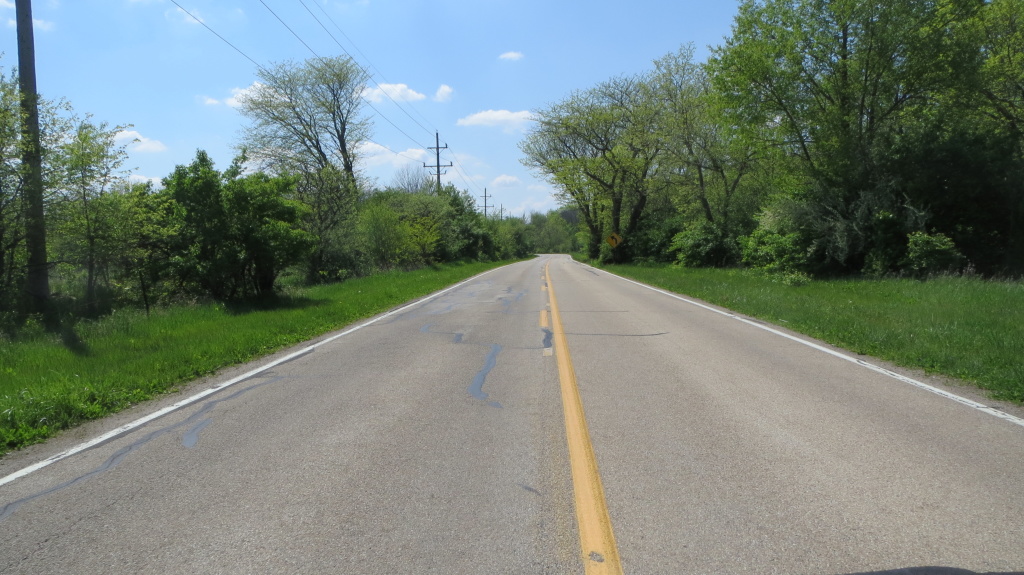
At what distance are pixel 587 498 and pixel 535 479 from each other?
1.56 ft

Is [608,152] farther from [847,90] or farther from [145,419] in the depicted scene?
[145,419]

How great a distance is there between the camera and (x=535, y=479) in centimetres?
424

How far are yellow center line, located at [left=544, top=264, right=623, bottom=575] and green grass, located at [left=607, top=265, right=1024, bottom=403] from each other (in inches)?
184

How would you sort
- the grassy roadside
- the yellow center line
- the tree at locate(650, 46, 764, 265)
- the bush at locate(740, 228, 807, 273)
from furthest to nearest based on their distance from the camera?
1. the tree at locate(650, 46, 764, 265)
2. the bush at locate(740, 228, 807, 273)
3. the grassy roadside
4. the yellow center line

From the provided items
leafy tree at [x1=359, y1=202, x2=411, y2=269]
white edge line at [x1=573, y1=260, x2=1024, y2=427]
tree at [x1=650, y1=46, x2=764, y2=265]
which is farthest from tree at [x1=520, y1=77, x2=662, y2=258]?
white edge line at [x1=573, y1=260, x2=1024, y2=427]

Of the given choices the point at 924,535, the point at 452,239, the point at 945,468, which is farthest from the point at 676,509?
the point at 452,239

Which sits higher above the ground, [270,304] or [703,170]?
[703,170]

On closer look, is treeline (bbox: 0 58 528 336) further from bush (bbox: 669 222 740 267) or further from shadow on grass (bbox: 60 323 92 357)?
bush (bbox: 669 222 740 267)

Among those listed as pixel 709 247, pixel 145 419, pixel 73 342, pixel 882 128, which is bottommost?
pixel 145 419

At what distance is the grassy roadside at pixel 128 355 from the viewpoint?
6059mm

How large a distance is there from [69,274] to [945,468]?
17.5 meters

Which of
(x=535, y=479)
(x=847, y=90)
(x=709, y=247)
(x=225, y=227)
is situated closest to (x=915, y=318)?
(x=535, y=479)

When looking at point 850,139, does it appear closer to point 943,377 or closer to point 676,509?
point 943,377

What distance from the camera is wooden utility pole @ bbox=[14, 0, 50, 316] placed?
40.7ft
